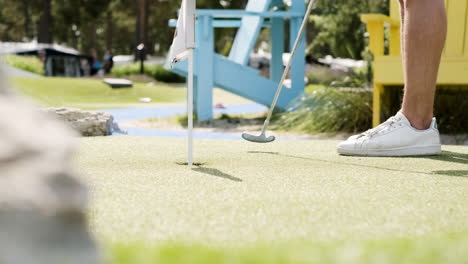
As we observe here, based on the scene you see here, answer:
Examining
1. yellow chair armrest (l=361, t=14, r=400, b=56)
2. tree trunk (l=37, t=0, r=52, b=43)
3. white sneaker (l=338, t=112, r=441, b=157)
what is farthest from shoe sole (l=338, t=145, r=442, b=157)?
tree trunk (l=37, t=0, r=52, b=43)

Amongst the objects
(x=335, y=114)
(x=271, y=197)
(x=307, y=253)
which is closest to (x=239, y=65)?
(x=335, y=114)

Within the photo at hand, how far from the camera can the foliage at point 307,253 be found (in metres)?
1.15

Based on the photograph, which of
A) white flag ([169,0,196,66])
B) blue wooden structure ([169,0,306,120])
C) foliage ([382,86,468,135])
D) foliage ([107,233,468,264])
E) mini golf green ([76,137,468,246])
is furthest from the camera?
blue wooden structure ([169,0,306,120])

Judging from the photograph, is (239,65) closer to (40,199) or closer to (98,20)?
(40,199)

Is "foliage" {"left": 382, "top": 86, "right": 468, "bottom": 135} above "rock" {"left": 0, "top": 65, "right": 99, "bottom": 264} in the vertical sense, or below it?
below

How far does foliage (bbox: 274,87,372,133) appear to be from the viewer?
6.31m

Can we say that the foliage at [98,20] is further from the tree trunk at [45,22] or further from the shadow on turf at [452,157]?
the shadow on turf at [452,157]

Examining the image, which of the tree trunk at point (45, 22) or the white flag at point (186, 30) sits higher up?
the white flag at point (186, 30)

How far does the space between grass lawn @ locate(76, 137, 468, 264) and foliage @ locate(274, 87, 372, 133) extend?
3043 millimetres

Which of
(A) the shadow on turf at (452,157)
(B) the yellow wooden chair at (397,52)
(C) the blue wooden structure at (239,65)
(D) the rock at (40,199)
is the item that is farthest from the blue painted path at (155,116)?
(D) the rock at (40,199)

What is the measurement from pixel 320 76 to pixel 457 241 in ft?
22.4

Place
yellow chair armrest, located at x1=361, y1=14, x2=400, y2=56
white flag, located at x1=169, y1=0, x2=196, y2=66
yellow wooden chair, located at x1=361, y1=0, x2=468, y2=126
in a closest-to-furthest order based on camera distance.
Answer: white flag, located at x1=169, y1=0, x2=196, y2=66
yellow wooden chair, located at x1=361, y1=0, x2=468, y2=126
yellow chair armrest, located at x1=361, y1=14, x2=400, y2=56

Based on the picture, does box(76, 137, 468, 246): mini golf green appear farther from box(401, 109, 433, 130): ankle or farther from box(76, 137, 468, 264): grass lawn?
box(401, 109, 433, 130): ankle

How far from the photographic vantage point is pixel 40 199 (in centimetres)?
83
